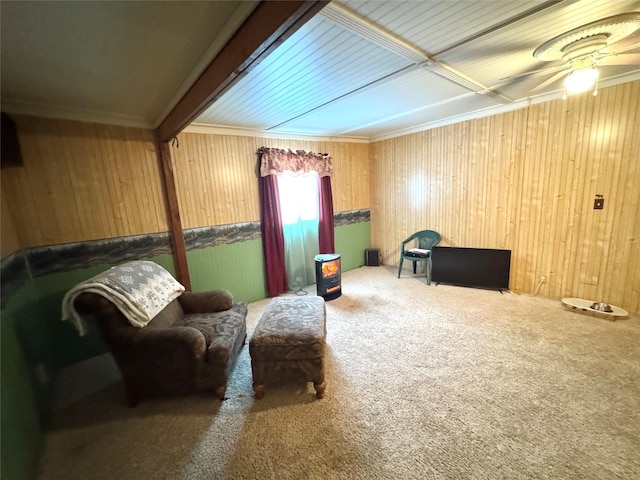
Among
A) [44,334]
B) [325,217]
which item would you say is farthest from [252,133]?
[44,334]

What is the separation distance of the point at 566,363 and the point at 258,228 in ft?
11.1

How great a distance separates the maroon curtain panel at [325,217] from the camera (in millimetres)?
4129

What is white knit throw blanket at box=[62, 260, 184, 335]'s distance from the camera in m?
1.67

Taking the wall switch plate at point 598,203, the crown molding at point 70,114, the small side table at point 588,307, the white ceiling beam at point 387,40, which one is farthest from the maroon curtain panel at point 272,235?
the wall switch plate at point 598,203

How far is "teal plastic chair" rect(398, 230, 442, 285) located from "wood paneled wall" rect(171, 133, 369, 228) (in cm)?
232

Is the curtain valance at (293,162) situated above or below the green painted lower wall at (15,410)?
above

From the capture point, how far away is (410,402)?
1715 millimetres

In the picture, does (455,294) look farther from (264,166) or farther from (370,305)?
(264,166)

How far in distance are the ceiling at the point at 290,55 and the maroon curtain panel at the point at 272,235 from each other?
0.98 metres

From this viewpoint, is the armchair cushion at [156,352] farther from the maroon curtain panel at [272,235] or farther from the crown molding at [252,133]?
the crown molding at [252,133]

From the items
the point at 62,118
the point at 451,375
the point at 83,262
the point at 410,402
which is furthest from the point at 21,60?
the point at 451,375

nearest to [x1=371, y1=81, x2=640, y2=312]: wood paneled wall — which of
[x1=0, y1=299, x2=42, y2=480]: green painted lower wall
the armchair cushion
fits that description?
the armchair cushion

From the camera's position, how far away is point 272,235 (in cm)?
360

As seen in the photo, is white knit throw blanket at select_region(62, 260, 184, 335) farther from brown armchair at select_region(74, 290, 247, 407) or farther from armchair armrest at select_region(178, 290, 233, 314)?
armchair armrest at select_region(178, 290, 233, 314)
